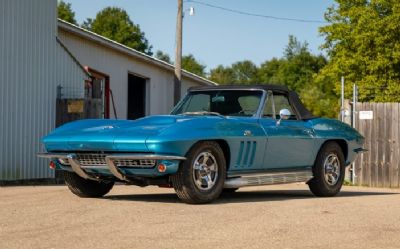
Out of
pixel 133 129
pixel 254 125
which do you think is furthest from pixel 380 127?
pixel 133 129

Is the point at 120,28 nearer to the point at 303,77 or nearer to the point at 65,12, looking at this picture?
the point at 65,12

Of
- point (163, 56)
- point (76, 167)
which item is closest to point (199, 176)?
point (76, 167)

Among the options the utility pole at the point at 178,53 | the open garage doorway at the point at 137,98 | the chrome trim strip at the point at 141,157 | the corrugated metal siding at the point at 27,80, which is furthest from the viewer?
the open garage doorway at the point at 137,98

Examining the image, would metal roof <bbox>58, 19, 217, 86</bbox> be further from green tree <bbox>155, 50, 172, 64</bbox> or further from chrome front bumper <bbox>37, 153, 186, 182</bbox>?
green tree <bbox>155, 50, 172, 64</bbox>

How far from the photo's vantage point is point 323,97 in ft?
273

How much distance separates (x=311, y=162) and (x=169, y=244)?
207 inches

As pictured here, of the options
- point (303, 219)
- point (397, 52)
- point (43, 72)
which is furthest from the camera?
point (397, 52)

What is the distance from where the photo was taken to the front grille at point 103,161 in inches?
343

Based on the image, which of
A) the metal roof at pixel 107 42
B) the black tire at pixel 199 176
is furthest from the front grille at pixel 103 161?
the metal roof at pixel 107 42

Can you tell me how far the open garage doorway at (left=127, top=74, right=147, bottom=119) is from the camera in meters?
30.1

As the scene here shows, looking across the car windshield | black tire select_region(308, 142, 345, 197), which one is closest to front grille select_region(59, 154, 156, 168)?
the car windshield

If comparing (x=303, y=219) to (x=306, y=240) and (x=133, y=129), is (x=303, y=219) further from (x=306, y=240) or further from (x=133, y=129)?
(x=133, y=129)

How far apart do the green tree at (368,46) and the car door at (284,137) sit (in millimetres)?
34498

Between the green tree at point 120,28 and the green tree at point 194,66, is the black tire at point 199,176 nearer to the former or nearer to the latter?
the green tree at point 120,28
